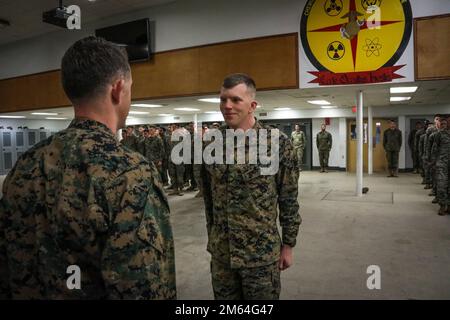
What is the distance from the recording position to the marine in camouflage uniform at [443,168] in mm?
6039

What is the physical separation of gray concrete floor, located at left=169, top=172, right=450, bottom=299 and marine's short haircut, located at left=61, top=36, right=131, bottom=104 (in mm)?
2557

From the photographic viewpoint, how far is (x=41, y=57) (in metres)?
10.1

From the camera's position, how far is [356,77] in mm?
6418

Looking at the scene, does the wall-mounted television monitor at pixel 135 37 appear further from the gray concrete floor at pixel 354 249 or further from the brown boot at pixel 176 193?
the gray concrete floor at pixel 354 249

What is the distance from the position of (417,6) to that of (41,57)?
9.84 metres

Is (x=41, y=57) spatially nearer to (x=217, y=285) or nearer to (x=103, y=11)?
(x=103, y=11)

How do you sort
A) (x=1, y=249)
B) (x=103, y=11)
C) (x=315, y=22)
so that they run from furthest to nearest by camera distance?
1. (x=103, y=11)
2. (x=315, y=22)
3. (x=1, y=249)

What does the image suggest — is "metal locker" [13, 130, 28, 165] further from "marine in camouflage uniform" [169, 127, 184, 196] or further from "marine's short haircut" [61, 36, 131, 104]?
"marine's short haircut" [61, 36, 131, 104]

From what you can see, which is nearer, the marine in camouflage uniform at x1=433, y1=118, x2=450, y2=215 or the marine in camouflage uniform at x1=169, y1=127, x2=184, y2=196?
the marine in camouflage uniform at x1=433, y1=118, x2=450, y2=215

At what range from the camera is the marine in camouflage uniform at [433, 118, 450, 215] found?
6039mm

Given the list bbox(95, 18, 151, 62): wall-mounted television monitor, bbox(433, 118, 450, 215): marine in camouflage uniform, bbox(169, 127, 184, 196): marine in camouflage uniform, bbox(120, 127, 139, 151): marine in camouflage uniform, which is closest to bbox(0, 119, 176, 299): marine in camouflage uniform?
bbox(433, 118, 450, 215): marine in camouflage uniform

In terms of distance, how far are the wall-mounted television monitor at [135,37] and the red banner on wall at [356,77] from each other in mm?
4054

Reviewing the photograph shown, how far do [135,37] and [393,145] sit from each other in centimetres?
867
